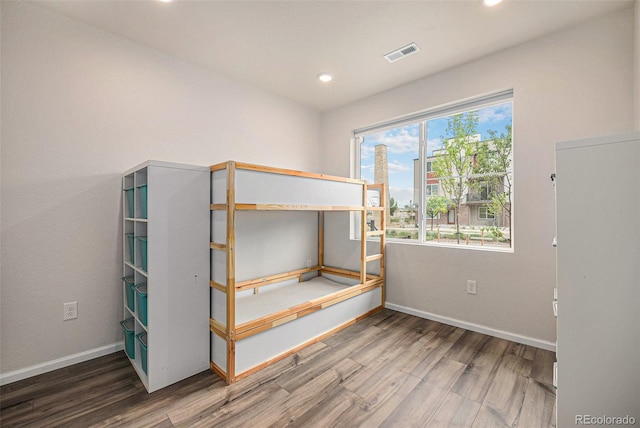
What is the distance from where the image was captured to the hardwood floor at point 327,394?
5.12 ft

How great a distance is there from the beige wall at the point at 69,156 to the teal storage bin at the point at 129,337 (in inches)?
5.6

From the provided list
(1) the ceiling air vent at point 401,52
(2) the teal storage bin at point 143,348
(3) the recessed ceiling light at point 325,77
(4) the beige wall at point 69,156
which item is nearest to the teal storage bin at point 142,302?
(2) the teal storage bin at point 143,348

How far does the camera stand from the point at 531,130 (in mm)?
2334

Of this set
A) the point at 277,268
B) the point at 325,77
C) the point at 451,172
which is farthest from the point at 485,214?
the point at 277,268

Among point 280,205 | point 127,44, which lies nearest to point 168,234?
point 280,205

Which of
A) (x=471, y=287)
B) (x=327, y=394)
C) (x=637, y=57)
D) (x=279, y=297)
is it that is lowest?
(x=327, y=394)

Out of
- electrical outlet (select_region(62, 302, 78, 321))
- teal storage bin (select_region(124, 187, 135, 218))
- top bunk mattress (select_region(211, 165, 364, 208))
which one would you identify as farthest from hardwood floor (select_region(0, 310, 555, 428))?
top bunk mattress (select_region(211, 165, 364, 208))

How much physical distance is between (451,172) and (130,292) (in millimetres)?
3019

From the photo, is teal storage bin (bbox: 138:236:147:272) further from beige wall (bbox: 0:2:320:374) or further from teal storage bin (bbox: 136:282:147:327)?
beige wall (bbox: 0:2:320:374)

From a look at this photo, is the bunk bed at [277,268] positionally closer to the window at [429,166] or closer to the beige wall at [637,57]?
the window at [429,166]

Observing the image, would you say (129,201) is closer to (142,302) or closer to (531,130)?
(142,302)

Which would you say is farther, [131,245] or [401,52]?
[401,52]

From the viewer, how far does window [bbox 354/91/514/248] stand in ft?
8.57

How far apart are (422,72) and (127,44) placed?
2.58 metres
